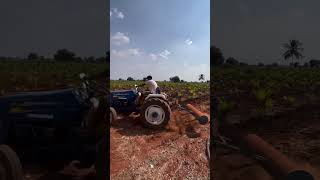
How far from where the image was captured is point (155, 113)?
715 cm

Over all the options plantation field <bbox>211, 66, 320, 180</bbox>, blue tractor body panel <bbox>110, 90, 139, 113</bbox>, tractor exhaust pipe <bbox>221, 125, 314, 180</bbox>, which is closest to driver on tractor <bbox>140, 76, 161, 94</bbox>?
blue tractor body panel <bbox>110, 90, 139, 113</bbox>

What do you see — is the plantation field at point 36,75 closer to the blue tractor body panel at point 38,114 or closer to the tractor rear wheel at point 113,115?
the blue tractor body panel at point 38,114

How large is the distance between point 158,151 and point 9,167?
8.82ft

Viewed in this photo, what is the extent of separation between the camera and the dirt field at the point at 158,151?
549 cm

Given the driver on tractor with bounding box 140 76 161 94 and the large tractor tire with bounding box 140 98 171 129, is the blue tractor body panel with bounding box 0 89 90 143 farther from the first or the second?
the driver on tractor with bounding box 140 76 161 94

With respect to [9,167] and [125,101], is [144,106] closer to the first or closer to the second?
[125,101]

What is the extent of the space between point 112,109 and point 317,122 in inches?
167

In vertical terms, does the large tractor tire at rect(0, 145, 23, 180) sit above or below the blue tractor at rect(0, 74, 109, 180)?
below

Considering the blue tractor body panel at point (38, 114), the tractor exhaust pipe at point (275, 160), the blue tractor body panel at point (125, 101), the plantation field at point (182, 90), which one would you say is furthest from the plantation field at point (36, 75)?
the tractor exhaust pipe at point (275, 160)

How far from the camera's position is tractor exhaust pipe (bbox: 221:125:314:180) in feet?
12.9

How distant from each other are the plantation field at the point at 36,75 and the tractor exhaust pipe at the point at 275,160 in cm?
241

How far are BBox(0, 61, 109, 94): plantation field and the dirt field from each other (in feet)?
4.49

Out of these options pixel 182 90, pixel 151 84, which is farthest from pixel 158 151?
pixel 182 90

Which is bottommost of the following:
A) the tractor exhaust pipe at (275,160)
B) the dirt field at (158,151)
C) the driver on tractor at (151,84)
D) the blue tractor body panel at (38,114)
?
the dirt field at (158,151)
